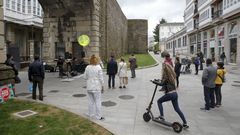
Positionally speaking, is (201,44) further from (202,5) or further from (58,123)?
(58,123)

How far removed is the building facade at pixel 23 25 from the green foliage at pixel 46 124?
20574 mm

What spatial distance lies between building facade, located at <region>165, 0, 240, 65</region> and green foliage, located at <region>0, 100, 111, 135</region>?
15.0 metres

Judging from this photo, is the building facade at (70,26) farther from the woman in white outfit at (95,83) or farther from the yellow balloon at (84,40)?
the woman in white outfit at (95,83)

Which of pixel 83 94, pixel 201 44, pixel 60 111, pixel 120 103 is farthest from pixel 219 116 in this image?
pixel 201 44

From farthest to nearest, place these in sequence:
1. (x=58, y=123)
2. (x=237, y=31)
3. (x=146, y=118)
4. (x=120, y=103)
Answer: (x=237, y=31), (x=120, y=103), (x=146, y=118), (x=58, y=123)

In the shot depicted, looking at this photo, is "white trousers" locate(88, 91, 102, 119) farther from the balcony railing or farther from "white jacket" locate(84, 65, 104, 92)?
the balcony railing

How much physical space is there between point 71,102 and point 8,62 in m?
3.23

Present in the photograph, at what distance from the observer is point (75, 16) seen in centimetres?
1847

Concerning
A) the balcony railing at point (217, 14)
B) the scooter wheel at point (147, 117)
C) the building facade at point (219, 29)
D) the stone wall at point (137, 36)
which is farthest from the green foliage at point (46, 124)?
the stone wall at point (137, 36)

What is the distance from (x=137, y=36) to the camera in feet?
199

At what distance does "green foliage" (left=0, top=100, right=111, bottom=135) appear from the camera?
5.01 metres

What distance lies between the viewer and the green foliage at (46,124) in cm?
501

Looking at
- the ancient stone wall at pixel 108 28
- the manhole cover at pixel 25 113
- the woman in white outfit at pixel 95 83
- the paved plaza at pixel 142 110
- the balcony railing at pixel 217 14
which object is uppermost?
the balcony railing at pixel 217 14

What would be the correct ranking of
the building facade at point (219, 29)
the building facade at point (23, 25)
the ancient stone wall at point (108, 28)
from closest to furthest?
the ancient stone wall at point (108, 28), the building facade at point (219, 29), the building facade at point (23, 25)
